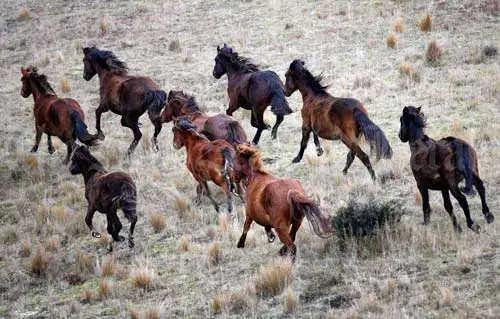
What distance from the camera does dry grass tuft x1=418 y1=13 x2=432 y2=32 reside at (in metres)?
20.5

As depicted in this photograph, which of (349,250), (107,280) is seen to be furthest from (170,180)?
(349,250)

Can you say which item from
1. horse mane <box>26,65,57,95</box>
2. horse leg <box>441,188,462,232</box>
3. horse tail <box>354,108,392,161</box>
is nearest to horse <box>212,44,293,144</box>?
horse tail <box>354,108,392,161</box>

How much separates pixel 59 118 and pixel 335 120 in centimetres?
520

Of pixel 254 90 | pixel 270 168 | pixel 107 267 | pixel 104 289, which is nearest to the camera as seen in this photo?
pixel 104 289

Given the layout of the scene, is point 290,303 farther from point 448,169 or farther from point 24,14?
point 24,14

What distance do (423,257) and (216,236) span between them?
3067 mm

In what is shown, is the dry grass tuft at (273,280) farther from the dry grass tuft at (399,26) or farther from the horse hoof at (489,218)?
the dry grass tuft at (399,26)

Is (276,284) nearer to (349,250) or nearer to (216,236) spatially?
(349,250)

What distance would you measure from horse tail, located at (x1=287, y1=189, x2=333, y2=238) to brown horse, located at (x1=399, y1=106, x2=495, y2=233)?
4.80ft

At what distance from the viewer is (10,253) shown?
11.8m

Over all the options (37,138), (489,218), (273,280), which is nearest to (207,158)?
(273,280)

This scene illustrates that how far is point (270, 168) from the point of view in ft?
45.9

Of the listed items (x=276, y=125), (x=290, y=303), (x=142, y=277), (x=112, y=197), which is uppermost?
(x=112, y=197)

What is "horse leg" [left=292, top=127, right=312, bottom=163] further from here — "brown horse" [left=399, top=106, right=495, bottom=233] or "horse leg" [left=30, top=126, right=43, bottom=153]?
"horse leg" [left=30, top=126, right=43, bottom=153]
